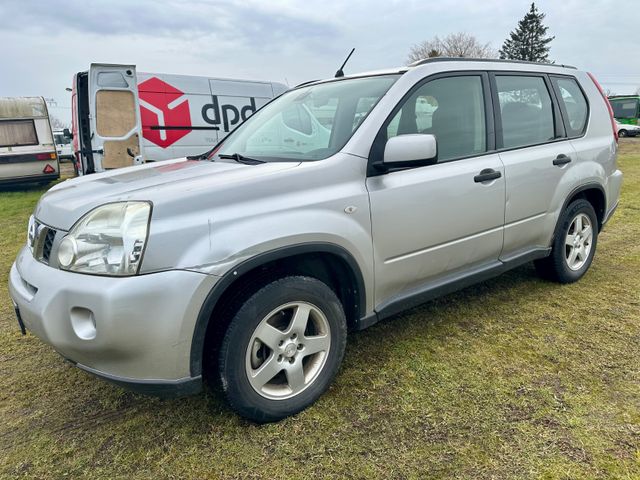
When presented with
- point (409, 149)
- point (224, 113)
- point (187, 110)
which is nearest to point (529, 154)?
point (409, 149)

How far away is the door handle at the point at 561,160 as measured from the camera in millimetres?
3468

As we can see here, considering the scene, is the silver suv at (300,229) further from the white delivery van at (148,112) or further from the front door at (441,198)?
the white delivery van at (148,112)

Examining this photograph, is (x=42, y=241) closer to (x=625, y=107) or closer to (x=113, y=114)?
(x=113, y=114)

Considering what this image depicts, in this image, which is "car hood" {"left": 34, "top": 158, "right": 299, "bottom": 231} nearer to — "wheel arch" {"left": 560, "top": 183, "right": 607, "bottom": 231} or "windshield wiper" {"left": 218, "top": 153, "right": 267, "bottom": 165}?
"windshield wiper" {"left": 218, "top": 153, "right": 267, "bottom": 165}

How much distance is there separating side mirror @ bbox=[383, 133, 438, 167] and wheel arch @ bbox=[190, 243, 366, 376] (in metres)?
0.55

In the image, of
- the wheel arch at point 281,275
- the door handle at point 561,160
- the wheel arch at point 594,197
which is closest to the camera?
the wheel arch at point 281,275

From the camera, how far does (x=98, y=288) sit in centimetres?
183

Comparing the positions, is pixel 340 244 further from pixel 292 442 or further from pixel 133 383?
pixel 133 383

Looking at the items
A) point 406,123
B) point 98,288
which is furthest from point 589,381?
point 98,288

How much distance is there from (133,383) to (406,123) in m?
1.98

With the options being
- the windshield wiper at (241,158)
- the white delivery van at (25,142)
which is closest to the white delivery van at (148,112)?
the white delivery van at (25,142)

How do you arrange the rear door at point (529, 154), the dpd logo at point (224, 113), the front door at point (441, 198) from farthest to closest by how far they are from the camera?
the dpd logo at point (224, 113), the rear door at point (529, 154), the front door at point (441, 198)

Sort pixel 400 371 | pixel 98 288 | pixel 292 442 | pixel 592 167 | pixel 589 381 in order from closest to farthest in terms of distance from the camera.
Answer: pixel 98 288
pixel 292 442
pixel 589 381
pixel 400 371
pixel 592 167

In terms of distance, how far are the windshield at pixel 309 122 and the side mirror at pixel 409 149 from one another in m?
0.26
